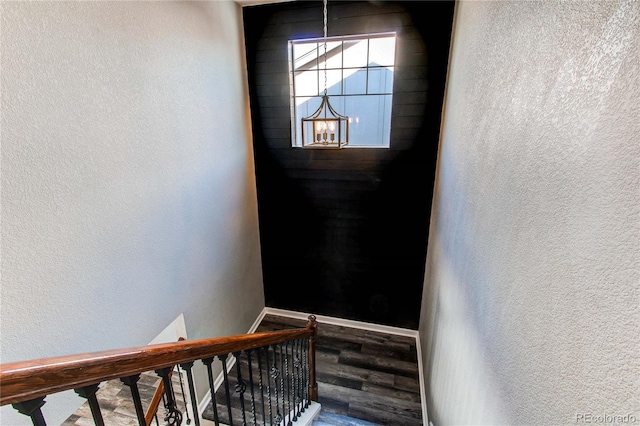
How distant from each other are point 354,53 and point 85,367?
366 cm

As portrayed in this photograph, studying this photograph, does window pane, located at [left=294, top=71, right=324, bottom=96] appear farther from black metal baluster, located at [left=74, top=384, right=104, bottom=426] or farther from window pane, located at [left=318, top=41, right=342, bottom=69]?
black metal baluster, located at [left=74, top=384, right=104, bottom=426]

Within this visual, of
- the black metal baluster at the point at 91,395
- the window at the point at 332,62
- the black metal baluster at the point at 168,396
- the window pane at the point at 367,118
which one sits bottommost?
the black metal baluster at the point at 168,396

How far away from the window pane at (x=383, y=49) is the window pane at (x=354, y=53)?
0.10 metres

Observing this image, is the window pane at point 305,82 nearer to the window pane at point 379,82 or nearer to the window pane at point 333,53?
the window pane at point 333,53

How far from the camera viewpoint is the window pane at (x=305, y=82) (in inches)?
136

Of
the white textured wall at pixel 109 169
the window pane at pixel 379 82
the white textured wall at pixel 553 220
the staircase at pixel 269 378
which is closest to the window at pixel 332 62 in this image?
the white textured wall at pixel 109 169

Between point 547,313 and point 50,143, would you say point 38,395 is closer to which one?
point 547,313

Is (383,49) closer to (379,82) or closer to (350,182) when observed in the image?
(350,182)

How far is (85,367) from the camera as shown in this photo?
0.66 metres

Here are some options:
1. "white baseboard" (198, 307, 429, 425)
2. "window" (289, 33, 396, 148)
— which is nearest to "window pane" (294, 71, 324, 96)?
"window" (289, 33, 396, 148)

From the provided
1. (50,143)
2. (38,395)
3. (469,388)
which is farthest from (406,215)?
(38,395)

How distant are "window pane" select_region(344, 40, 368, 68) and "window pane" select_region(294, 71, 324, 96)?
0.39 m

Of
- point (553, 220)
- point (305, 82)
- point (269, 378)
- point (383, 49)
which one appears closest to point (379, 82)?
point (383, 49)

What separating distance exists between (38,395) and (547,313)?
47.9 inches
